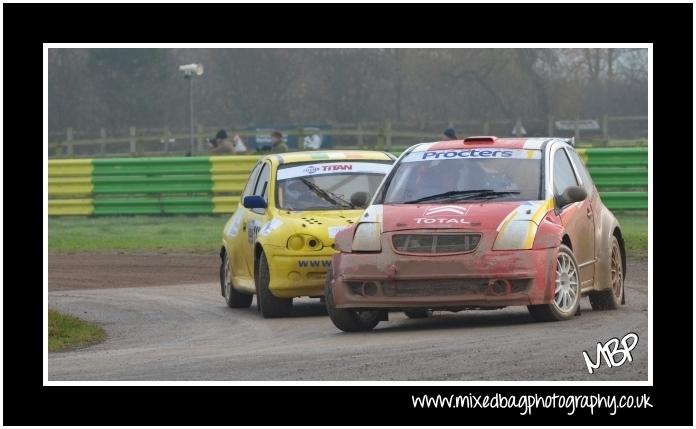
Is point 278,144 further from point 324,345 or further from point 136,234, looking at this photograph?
point 324,345

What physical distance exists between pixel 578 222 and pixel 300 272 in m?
2.68

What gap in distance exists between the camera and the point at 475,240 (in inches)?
436

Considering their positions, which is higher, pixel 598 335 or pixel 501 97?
pixel 501 97

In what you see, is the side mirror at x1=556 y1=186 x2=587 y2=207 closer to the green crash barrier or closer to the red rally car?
the red rally car

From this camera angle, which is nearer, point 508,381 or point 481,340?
point 508,381

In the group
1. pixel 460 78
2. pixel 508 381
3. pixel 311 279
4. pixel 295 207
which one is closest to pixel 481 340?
pixel 508 381

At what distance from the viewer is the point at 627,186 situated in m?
26.2

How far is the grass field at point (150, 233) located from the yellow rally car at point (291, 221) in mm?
6708

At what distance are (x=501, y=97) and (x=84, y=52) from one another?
14.2 meters

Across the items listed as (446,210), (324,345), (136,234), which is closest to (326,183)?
(446,210)

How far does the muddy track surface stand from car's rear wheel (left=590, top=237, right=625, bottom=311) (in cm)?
14

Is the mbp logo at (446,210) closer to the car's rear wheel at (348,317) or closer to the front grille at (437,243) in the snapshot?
the front grille at (437,243)

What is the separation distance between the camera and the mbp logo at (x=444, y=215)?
443 inches

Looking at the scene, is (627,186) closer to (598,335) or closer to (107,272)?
(107,272)
